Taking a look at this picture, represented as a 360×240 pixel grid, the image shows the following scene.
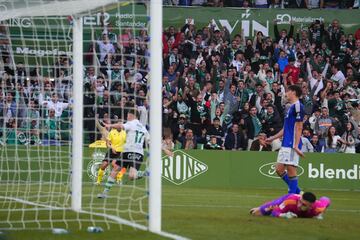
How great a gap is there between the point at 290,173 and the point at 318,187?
12.0 m

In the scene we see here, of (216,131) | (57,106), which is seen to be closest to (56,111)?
(57,106)

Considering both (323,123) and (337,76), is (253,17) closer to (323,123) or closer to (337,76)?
(337,76)

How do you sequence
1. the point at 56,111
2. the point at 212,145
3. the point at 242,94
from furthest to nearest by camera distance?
the point at 242,94 < the point at 212,145 < the point at 56,111

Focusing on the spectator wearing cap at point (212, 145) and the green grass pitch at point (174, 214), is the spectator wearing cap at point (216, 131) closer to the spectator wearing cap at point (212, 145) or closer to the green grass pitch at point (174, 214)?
the spectator wearing cap at point (212, 145)

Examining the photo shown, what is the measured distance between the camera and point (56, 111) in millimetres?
22531

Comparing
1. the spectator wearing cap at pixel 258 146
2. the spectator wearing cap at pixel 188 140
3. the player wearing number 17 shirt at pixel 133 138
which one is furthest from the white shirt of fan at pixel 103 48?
the spectator wearing cap at pixel 258 146

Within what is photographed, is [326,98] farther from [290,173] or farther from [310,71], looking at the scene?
[290,173]

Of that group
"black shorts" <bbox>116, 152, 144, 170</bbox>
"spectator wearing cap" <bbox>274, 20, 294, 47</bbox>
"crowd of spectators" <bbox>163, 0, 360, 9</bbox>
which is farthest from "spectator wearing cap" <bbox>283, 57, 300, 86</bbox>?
"black shorts" <bbox>116, 152, 144, 170</bbox>

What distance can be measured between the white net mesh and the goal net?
1.3 inches

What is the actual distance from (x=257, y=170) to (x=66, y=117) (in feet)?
30.3

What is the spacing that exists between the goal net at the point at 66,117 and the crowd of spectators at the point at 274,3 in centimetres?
837

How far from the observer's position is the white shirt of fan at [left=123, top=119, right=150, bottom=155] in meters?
21.8

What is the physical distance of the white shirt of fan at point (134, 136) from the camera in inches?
858

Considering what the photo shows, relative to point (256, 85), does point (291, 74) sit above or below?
above
